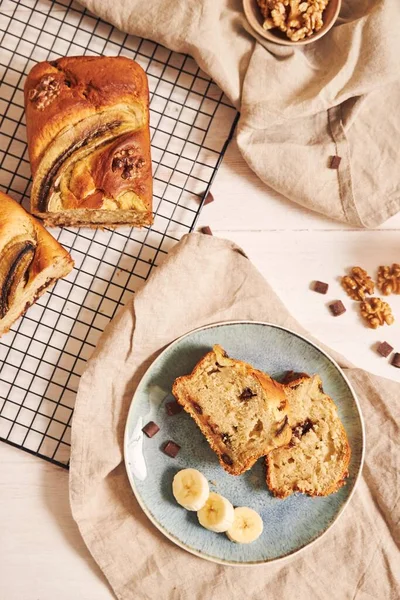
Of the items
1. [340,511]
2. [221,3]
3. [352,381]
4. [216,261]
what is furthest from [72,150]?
[340,511]

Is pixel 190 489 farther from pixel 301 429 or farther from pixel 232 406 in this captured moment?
pixel 301 429

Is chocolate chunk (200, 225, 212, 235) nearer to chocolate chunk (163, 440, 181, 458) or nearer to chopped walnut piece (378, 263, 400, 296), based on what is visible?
chopped walnut piece (378, 263, 400, 296)

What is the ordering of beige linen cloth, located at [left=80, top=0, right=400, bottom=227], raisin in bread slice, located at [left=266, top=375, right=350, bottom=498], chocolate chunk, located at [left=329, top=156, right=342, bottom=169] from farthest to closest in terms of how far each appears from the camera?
chocolate chunk, located at [left=329, top=156, right=342, bottom=169]
beige linen cloth, located at [left=80, top=0, right=400, bottom=227]
raisin in bread slice, located at [left=266, top=375, right=350, bottom=498]

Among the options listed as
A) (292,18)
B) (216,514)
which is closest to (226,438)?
(216,514)

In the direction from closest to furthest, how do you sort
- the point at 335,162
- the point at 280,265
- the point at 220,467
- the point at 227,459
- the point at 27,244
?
the point at 27,244 → the point at 227,459 → the point at 220,467 → the point at 335,162 → the point at 280,265

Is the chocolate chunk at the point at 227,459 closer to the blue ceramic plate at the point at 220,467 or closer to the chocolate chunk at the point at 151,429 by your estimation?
the blue ceramic plate at the point at 220,467

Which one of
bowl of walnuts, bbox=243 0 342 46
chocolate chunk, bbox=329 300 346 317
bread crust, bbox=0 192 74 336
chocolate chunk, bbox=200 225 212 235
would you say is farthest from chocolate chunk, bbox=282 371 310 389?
bowl of walnuts, bbox=243 0 342 46
